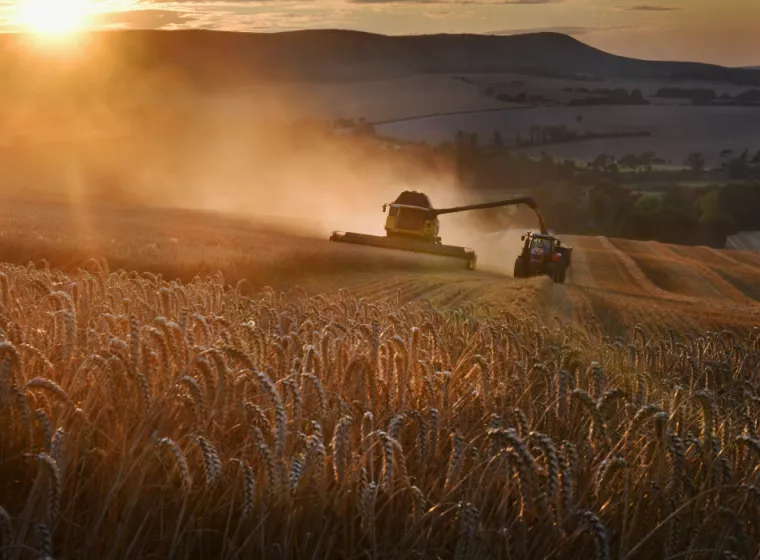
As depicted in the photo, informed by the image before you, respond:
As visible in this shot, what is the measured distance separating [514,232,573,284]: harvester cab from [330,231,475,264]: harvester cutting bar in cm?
A: 163

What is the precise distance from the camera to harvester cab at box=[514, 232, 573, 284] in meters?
31.2

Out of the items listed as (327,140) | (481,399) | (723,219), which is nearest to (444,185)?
(327,140)

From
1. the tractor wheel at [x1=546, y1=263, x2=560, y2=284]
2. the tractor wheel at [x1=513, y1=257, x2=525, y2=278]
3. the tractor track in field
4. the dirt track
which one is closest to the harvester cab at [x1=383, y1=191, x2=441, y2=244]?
the dirt track

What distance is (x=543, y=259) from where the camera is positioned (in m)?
31.2

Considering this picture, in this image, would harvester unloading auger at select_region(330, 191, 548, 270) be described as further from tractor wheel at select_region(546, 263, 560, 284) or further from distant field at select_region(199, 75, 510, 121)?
distant field at select_region(199, 75, 510, 121)

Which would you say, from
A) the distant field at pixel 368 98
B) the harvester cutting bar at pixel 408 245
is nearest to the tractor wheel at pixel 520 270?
the harvester cutting bar at pixel 408 245

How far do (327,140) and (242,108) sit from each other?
17057 mm

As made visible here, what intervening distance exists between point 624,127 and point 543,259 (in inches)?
4576

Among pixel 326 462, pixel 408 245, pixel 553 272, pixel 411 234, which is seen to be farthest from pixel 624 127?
pixel 326 462

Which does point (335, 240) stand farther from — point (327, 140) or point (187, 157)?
point (327, 140)

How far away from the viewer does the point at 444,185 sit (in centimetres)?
10419

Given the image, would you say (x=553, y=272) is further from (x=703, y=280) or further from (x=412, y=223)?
(x=703, y=280)

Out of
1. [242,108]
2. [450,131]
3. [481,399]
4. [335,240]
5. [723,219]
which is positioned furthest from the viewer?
[450,131]

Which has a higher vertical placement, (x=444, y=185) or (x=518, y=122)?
(x=518, y=122)
